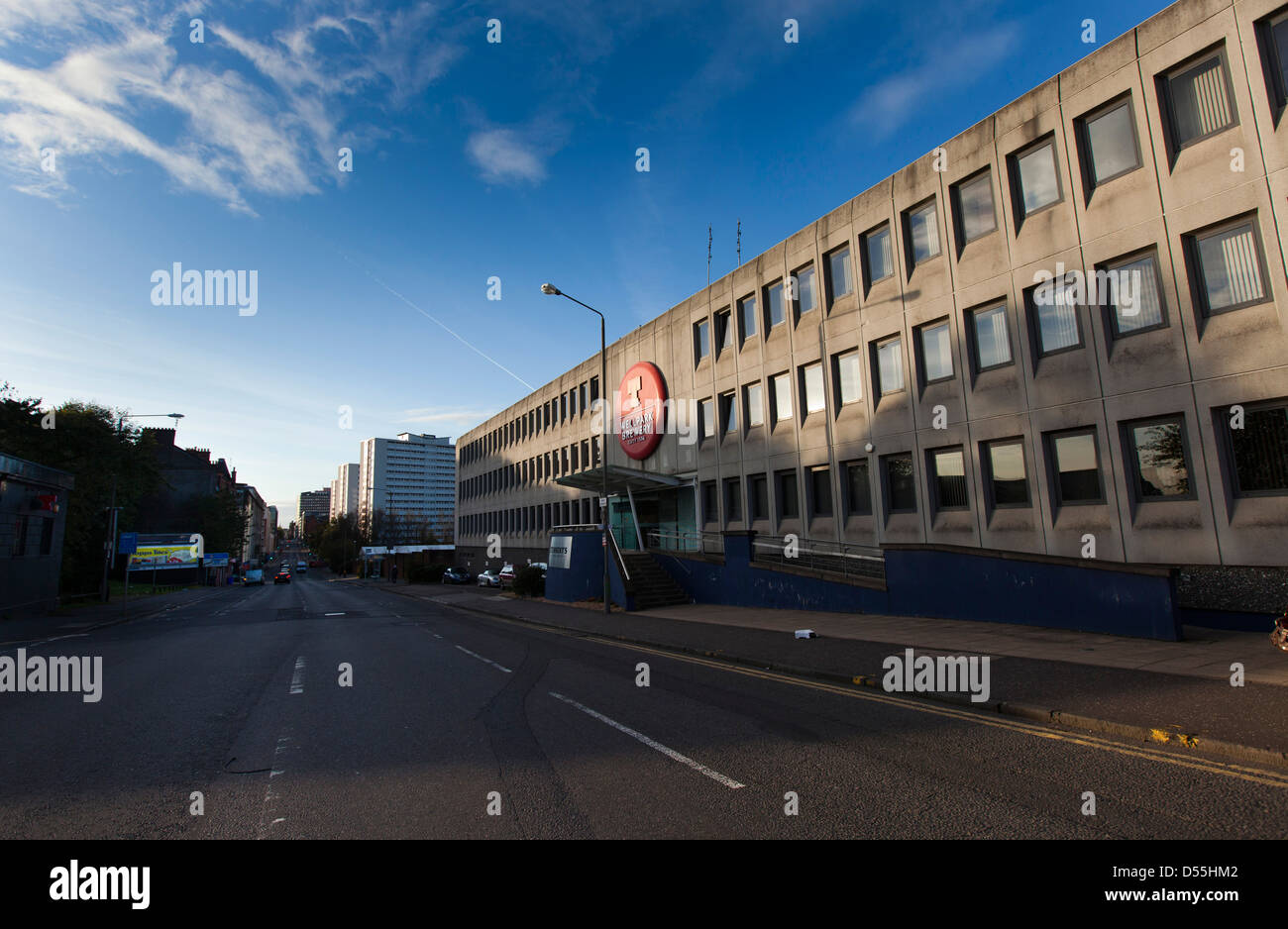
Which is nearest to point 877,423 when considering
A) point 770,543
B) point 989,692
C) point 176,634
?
point 770,543

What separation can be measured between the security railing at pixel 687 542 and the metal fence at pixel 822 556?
217 centimetres

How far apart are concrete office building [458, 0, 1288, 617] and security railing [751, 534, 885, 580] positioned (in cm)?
44

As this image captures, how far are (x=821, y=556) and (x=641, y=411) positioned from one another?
13301mm

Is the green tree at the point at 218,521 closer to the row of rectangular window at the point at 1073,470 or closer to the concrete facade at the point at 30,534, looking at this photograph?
the concrete facade at the point at 30,534

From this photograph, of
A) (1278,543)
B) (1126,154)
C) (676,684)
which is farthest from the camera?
(1126,154)

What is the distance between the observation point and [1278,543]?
1144 cm

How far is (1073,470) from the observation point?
1482cm

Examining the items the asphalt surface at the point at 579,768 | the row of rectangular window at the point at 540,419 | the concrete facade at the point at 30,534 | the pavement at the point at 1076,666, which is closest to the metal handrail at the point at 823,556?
the pavement at the point at 1076,666

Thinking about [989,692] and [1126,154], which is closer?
[989,692]

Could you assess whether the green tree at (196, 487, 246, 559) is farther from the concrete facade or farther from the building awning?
the building awning

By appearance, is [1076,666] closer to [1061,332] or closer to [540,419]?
[1061,332]

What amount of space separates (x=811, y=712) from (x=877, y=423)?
13812 mm
